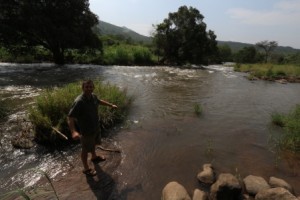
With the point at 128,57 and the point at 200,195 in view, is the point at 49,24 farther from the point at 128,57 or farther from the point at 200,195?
the point at 200,195

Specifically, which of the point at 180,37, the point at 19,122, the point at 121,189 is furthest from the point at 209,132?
the point at 180,37

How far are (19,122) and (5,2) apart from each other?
19.2m

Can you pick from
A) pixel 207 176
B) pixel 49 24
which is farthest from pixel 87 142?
pixel 49 24

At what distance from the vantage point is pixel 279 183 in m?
5.27

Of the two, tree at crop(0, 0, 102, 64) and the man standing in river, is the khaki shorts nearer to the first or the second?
the man standing in river

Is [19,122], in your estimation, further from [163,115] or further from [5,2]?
[5,2]

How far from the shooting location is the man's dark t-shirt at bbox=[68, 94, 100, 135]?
16.5ft

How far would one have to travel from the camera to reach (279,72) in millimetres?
24922

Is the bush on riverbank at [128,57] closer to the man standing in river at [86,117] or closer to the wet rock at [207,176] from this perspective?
the man standing in river at [86,117]

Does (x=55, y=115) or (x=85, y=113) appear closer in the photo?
(x=85, y=113)

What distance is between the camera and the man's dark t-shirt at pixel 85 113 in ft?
16.5

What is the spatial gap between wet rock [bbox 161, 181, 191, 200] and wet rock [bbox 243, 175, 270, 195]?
50.0 inches

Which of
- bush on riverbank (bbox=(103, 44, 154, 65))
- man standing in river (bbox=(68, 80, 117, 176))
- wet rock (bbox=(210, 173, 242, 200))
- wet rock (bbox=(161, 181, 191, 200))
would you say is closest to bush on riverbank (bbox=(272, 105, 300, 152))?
wet rock (bbox=(210, 173, 242, 200))

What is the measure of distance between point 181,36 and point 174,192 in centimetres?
3200
